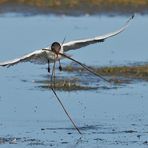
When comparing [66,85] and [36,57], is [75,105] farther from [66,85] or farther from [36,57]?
[36,57]

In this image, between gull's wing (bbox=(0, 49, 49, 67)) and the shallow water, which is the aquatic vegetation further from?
gull's wing (bbox=(0, 49, 49, 67))

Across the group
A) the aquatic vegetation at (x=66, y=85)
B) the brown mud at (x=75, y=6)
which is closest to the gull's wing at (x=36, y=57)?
the aquatic vegetation at (x=66, y=85)

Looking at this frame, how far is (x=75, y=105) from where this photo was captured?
14.6 m

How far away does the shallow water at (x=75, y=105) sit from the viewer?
1183 cm

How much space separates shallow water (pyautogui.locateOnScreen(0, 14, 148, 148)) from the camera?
11.8 metres

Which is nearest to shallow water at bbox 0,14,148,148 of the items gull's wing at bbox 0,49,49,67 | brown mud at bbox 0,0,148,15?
gull's wing at bbox 0,49,49,67

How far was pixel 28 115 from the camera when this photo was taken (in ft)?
44.8

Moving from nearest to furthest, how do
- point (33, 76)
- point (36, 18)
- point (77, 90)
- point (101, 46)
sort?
point (77, 90) < point (33, 76) < point (101, 46) < point (36, 18)

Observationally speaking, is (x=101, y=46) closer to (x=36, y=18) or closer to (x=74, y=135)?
(x=36, y=18)

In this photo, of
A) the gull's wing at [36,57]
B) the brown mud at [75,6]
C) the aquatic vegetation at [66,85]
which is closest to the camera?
the gull's wing at [36,57]

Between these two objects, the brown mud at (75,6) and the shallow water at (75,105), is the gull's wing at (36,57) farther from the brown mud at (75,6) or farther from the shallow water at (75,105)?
the brown mud at (75,6)

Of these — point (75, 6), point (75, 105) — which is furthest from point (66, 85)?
point (75, 6)

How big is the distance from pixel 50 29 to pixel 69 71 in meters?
7.86

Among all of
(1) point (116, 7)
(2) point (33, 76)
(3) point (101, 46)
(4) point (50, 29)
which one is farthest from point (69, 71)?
(1) point (116, 7)
